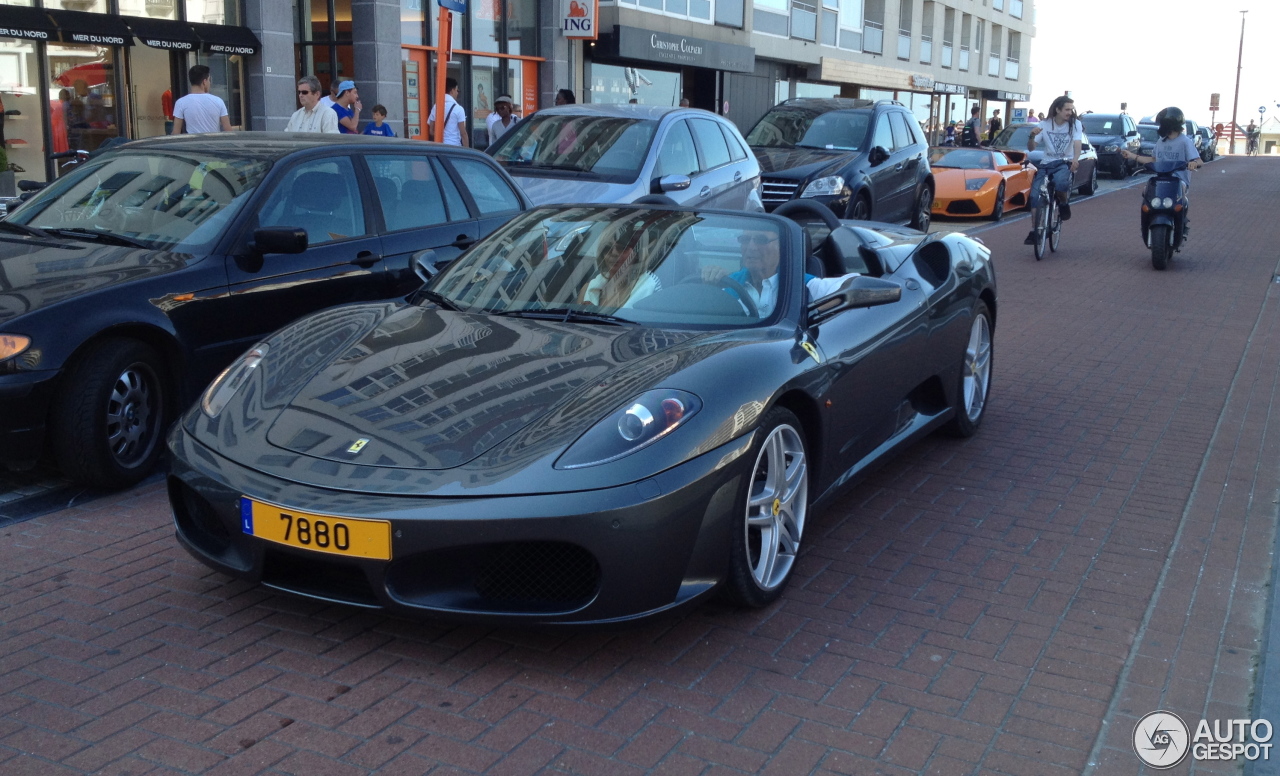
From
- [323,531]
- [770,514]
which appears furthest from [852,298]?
[323,531]

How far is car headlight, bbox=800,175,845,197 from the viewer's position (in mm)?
13344

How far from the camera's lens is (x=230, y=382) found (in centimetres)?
412

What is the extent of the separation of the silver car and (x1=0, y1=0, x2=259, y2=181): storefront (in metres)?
6.82

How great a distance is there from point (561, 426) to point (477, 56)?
19.6m

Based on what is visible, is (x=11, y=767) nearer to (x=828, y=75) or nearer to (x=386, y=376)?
(x=386, y=376)

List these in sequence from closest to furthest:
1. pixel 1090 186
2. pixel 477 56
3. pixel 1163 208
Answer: pixel 1163 208, pixel 477 56, pixel 1090 186

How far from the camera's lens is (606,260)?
15.3 feet

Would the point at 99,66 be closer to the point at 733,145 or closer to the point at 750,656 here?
the point at 733,145

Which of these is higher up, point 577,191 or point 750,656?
point 577,191

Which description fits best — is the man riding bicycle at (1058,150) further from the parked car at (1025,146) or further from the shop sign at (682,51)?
the shop sign at (682,51)

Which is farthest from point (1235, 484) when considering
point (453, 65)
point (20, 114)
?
point (453, 65)

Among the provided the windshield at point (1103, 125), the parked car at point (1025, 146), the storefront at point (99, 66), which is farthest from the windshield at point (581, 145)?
the windshield at point (1103, 125)

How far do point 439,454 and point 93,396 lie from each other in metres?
2.28

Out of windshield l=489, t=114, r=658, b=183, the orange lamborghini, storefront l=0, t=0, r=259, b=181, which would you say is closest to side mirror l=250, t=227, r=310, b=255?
windshield l=489, t=114, r=658, b=183
